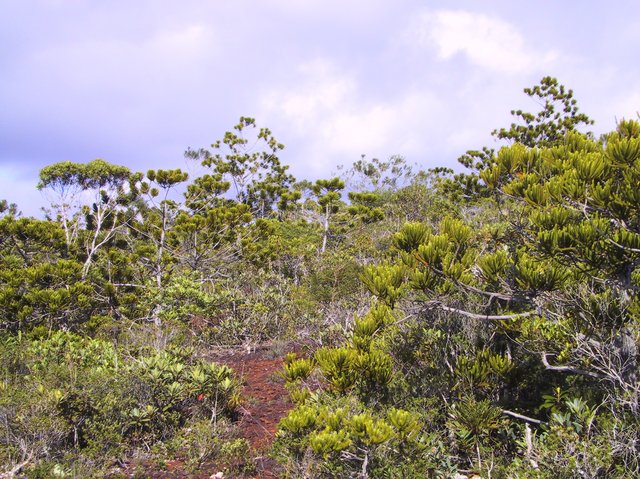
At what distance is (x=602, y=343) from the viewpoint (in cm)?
279

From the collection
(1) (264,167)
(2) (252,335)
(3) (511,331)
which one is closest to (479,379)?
(3) (511,331)

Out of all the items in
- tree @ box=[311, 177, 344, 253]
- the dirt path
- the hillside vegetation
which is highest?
tree @ box=[311, 177, 344, 253]

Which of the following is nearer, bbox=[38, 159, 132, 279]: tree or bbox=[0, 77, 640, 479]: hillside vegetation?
bbox=[0, 77, 640, 479]: hillside vegetation

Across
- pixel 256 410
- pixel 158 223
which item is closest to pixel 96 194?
pixel 158 223

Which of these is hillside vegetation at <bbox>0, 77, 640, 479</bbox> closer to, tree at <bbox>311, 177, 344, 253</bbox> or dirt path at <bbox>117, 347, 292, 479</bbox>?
dirt path at <bbox>117, 347, 292, 479</bbox>

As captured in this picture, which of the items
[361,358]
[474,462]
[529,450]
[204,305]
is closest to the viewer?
[529,450]

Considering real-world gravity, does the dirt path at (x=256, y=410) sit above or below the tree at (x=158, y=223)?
below

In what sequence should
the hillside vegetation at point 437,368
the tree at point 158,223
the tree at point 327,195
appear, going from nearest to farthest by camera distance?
1. the hillside vegetation at point 437,368
2. the tree at point 158,223
3. the tree at point 327,195

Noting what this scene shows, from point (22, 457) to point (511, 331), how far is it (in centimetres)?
392

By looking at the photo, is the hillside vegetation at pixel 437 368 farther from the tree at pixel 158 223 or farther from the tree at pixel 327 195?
the tree at pixel 327 195

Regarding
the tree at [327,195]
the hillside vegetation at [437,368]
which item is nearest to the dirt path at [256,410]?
the hillside vegetation at [437,368]

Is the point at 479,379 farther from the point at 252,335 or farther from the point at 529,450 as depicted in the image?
the point at 252,335

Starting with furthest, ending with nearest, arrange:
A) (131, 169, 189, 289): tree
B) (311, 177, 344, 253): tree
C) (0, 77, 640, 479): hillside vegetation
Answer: (311, 177, 344, 253): tree
(131, 169, 189, 289): tree
(0, 77, 640, 479): hillside vegetation

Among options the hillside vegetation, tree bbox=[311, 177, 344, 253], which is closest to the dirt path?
the hillside vegetation
